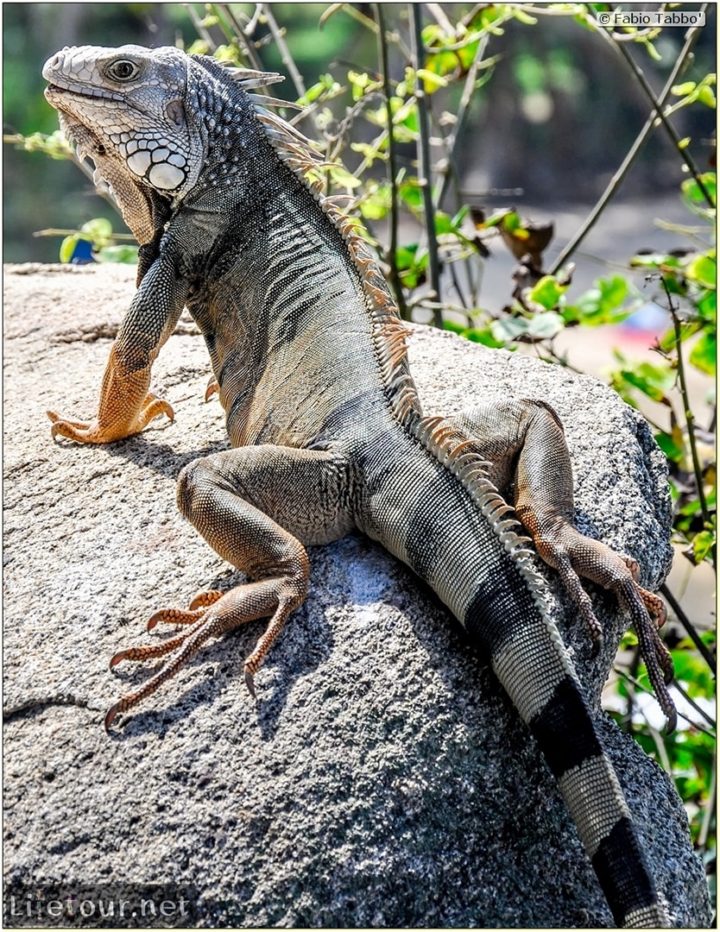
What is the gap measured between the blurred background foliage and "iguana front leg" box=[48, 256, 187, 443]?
59 centimetres

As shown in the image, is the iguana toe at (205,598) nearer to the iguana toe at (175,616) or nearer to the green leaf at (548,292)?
the iguana toe at (175,616)

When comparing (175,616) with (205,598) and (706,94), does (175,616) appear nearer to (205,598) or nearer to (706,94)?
(205,598)

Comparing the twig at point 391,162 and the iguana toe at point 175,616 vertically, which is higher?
the twig at point 391,162

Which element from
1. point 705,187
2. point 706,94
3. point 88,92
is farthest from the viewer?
point 705,187

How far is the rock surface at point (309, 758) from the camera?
233 centimetres

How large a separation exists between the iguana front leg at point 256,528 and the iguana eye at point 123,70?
45.0 inches

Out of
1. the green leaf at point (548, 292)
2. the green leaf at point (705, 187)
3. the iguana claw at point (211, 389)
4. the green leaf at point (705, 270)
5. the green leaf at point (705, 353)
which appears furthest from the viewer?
the green leaf at point (705, 187)

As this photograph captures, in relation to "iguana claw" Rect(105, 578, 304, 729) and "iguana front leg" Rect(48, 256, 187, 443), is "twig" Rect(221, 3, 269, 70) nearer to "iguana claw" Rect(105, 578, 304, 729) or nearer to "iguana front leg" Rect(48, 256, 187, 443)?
"iguana front leg" Rect(48, 256, 187, 443)

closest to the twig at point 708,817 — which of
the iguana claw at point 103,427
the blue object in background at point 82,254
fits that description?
the iguana claw at point 103,427

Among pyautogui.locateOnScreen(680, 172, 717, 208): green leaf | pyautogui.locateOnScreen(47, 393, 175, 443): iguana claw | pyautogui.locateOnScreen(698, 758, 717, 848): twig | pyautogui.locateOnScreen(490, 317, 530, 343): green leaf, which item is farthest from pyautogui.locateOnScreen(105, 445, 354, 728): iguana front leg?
pyautogui.locateOnScreen(680, 172, 717, 208): green leaf

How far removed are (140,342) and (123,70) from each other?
76cm

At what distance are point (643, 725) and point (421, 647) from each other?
2192 mm

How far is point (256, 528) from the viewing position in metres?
2.67

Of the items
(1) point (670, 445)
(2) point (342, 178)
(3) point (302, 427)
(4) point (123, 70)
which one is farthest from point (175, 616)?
(1) point (670, 445)
